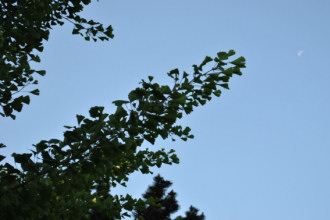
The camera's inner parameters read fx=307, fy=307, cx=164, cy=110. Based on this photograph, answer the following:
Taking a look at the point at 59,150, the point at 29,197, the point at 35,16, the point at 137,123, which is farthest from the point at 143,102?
the point at 35,16

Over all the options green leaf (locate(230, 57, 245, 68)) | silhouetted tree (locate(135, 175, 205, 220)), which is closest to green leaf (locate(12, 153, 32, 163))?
green leaf (locate(230, 57, 245, 68))

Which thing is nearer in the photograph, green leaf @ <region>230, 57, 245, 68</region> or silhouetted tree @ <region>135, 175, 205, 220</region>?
green leaf @ <region>230, 57, 245, 68</region>

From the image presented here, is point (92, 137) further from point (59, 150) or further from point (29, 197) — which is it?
point (29, 197)

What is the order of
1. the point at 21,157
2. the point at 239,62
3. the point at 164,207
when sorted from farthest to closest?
the point at 164,207 → the point at 239,62 → the point at 21,157

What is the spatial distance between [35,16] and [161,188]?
17061 millimetres

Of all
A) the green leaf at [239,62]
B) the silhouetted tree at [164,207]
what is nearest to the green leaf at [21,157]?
the green leaf at [239,62]

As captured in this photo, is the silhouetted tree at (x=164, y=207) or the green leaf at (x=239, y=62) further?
the silhouetted tree at (x=164, y=207)

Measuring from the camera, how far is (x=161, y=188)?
19.4 m

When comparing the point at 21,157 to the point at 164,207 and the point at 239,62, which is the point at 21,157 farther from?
the point at 164,207

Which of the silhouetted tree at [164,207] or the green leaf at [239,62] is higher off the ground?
the silhouetted tree at [164,207]

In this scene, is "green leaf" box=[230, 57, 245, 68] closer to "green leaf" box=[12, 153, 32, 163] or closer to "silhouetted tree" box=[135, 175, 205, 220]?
"green leaf" box=[12, 153, 32, 163]

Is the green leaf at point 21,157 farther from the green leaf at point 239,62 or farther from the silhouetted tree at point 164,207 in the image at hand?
the silhouetted tree at point 164,207

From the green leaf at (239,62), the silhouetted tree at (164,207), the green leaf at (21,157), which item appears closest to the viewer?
the green leaf at (21,157)

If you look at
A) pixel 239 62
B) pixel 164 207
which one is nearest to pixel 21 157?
pixel 239 62
